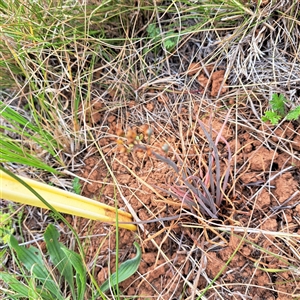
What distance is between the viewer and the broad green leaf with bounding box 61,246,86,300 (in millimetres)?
1003

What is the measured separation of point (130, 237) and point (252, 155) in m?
0.46

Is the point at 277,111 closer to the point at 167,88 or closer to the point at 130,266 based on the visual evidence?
the point at 167,88

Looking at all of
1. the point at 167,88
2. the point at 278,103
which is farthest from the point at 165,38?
the point at 278,103

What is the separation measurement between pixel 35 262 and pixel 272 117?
89 centimetres

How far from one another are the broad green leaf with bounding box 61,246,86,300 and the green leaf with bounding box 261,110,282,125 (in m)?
0.72

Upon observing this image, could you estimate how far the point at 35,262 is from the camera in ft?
3.65

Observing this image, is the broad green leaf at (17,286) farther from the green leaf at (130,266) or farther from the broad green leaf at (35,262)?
the green leaf at (130,266)

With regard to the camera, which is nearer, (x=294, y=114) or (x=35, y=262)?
(x=294, y=114)

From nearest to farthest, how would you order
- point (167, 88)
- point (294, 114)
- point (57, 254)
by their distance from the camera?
1. point (294, 114)
2. point (57, 254)
3. point (167, 88)

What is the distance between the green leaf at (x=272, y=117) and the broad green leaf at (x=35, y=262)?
0.85 metres

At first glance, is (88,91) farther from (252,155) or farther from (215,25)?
(252,155)

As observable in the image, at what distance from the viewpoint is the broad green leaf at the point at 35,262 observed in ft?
3.53

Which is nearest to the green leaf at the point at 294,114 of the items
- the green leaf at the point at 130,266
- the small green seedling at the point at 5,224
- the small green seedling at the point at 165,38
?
the small green seedling at the point at 165,38

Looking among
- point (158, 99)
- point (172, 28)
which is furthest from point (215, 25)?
point (158, 99)
